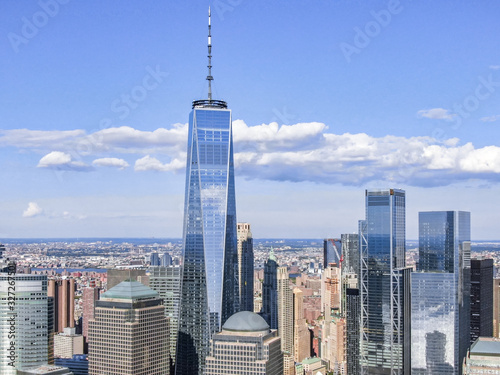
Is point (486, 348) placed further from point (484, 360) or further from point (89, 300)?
point (89, 300)

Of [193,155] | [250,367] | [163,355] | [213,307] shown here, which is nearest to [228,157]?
[193,155]

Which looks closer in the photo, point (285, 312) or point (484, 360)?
point (484, 360)

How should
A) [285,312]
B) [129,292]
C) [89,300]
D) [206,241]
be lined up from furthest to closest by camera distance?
[285,312] → [89,300] → [206,241] → [129,292]

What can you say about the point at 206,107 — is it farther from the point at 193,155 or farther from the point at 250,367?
the point at 250,367

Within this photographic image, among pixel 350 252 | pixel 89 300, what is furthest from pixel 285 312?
pixel 89 300

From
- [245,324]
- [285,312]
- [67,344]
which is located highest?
[245,324]

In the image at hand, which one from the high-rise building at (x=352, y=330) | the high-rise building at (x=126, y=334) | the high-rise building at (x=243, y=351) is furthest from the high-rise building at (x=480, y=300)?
the high-rise building at (x=126, y=334)

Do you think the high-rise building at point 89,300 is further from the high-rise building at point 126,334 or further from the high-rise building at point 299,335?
the high-rise building at point 126,334
